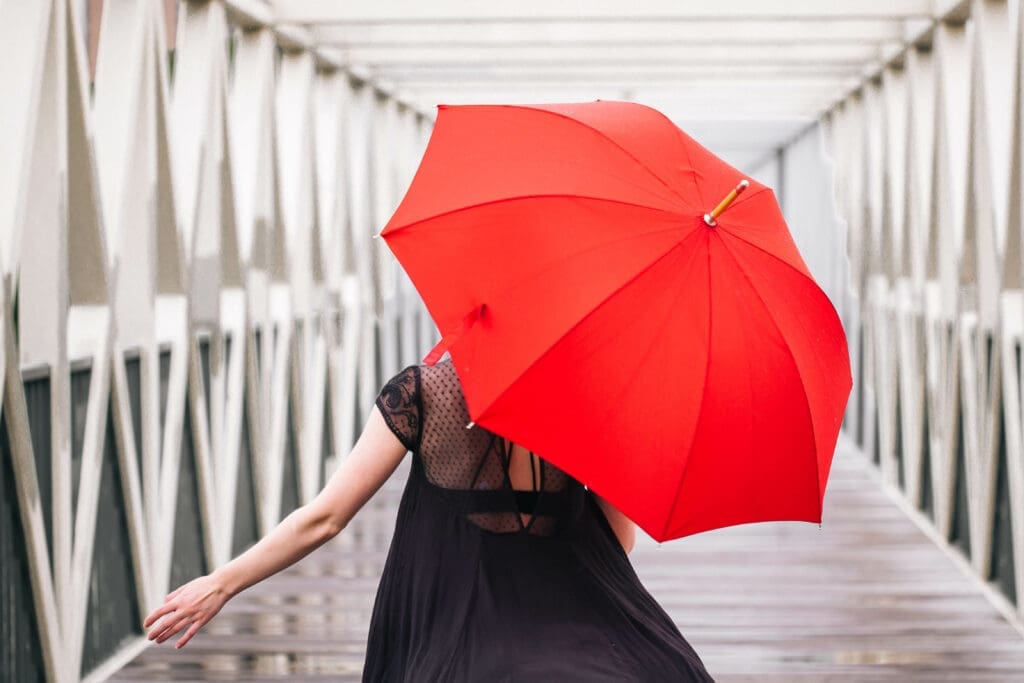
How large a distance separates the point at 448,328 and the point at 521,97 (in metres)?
11.1

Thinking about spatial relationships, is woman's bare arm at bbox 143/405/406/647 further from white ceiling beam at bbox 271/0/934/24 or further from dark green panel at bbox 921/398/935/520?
dark green panel at bbox 921/398/935/520

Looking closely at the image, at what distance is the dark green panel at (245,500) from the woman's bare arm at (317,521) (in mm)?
5559

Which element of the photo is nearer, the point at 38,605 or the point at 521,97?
the point at 38,605

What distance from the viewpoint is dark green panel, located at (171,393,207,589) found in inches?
260

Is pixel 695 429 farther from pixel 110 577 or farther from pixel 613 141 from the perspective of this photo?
pixel 110 577

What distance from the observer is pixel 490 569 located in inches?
91.8

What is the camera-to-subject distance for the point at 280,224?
8680mm

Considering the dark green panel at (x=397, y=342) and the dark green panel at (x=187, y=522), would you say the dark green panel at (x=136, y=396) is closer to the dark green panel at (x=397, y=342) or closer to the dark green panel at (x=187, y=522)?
the dark green panel at (x=187, y=522)

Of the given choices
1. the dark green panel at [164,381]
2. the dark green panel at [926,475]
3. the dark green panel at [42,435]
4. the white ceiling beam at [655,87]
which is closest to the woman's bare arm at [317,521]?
the dark green panel at [42,435]

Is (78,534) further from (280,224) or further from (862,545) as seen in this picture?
(862,545)

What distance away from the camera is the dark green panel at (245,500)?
774 cm

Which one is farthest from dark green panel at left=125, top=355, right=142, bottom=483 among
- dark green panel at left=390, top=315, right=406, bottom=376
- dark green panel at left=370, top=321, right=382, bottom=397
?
dark green panel at left=390, top=315, right=406, bottom=376

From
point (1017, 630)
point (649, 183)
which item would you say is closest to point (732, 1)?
point (1017, 630)

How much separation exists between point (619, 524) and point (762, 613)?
4.20 metres
